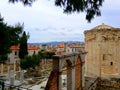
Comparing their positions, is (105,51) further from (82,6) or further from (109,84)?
(82,6)

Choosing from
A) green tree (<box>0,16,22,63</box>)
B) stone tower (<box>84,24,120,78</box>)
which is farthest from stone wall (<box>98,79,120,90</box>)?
green tree (<box>0,16,22,63</box>)

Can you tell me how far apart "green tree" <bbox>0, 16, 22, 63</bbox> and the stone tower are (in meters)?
11.7

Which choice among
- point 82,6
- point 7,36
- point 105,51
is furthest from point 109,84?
point 82,6

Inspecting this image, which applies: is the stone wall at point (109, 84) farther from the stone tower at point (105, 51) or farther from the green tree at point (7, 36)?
the green tree at point (7, 36)

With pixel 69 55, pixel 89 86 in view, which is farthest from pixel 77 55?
pixel 89 86

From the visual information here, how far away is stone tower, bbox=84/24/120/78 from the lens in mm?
20000

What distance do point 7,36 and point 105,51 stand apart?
42.7 feet

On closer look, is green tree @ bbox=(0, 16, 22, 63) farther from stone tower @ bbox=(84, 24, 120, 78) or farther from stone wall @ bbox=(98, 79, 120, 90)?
stone tower @ bbox=(84, 24, 120, 78)

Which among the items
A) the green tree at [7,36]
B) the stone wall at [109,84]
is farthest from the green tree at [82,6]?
the stone wall at [109,84]

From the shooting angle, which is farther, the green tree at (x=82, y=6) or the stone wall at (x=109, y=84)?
the stone wall at (x=109, y=84)

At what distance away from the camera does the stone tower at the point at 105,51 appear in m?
20.0

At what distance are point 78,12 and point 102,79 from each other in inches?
615

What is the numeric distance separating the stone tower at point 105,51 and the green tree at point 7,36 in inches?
462

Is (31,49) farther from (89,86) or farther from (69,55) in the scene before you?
(69,55)
